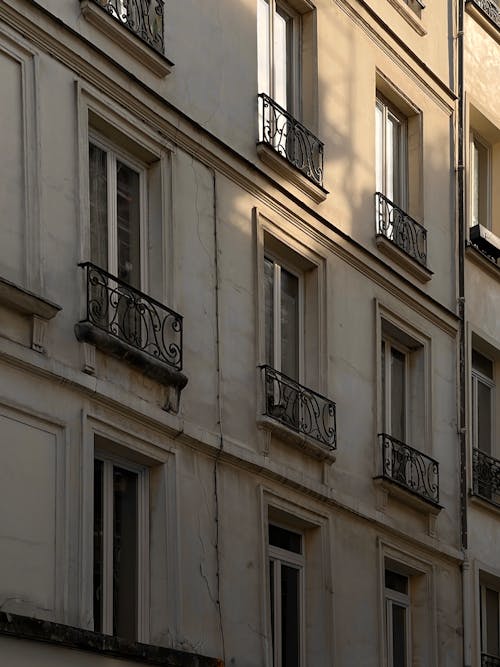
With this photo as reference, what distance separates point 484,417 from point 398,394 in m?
2.46

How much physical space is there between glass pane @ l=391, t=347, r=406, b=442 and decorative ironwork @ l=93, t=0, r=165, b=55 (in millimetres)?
5116

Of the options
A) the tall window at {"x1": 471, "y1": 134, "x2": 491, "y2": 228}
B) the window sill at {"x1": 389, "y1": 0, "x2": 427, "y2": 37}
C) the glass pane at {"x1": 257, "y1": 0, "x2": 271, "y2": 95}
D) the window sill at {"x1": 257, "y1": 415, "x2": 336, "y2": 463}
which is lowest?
the window sill at {"x1": 257, "y1": 415, "x2": 336, "y2": 463}

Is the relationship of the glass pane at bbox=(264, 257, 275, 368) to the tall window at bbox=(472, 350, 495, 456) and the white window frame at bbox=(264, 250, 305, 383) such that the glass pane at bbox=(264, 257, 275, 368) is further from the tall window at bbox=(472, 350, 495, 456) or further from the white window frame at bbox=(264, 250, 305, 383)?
the tall window at bbox=(472, 350, 495, 456)

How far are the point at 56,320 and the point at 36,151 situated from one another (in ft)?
3.98

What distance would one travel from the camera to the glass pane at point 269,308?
16312mm

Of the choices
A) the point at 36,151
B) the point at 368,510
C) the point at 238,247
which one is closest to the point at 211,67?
the point at 238,247

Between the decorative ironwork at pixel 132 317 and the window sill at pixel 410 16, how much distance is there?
644cm

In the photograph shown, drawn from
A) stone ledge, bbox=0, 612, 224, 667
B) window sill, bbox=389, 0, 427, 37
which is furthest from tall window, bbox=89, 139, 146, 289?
window sill, bbox=389, 0, 427, 37

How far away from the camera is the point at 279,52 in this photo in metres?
17.5

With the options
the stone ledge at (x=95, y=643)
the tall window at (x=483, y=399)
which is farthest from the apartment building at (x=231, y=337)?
the tall window at (x=483, y=399)

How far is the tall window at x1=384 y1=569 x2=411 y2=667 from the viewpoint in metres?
17.8

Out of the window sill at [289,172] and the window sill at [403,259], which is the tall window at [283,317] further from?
the window sill at [403,259]

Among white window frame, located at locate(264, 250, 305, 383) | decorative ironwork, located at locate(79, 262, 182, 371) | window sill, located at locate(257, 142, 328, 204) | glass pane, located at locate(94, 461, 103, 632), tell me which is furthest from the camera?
white window frame, located at locate(264, 250, 305, 383)

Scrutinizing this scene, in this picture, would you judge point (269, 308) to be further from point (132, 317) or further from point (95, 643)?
point (95, 643)
